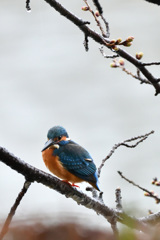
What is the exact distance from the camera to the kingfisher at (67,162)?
167 cm

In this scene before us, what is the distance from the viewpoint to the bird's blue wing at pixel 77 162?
168cm

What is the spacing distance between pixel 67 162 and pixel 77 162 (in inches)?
1.8

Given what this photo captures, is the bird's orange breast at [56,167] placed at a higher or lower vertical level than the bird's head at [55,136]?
lower

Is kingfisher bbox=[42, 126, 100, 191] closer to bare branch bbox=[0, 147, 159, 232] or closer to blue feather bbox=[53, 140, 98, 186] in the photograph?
blue feather bbox=[53, 140, 98, 186]

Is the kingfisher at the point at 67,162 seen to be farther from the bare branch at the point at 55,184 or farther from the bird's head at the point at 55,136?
the bare branch at the point at 55,184

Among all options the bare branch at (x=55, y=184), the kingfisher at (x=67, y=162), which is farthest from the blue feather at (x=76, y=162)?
the bare branch at (x=55, y=184)

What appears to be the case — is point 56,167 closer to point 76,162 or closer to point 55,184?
point 76,162

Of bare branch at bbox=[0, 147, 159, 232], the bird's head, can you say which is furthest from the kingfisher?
bare branch at bbox=[0, 147, 159, 232]

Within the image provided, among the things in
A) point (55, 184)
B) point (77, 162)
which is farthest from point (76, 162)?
point (55, 184)

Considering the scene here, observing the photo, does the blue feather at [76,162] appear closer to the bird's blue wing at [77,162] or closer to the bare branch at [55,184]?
the bird's blue wing at [77,162]

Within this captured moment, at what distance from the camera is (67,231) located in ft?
1.28

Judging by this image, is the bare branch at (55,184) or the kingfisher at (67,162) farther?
the kingfisher at (67,162)

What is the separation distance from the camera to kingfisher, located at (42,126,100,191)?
167cm

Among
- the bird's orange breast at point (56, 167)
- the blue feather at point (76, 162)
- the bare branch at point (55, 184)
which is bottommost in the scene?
the bare branch at point (55, 184)
